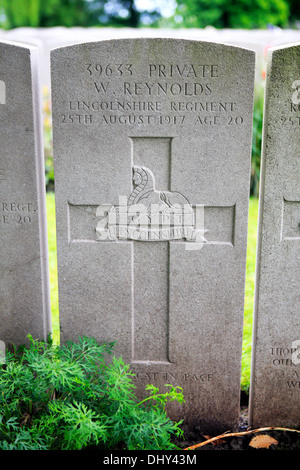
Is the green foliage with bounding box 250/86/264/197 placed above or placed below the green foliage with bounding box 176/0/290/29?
below

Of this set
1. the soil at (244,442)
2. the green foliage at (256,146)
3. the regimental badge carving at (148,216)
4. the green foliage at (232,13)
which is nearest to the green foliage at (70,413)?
the soil at (244,442)

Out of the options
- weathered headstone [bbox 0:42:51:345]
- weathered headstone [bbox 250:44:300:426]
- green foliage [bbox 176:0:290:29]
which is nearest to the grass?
weathered headstone [bbox 0:42:51:345]

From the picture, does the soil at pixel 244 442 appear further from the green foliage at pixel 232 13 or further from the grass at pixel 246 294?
the green foliage at pixel 232 13

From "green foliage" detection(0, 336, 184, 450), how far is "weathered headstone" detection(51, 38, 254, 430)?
43 cm

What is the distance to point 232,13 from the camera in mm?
16984

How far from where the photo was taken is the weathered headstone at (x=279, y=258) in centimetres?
247

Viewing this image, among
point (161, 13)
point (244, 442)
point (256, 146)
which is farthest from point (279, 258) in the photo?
point (161, 13)

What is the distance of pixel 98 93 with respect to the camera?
8.26ft

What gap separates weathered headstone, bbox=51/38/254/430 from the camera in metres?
2.48

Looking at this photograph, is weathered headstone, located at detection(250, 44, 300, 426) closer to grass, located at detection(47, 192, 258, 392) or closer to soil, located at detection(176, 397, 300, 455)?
soil, located at detection(176, 397, 300, 455)

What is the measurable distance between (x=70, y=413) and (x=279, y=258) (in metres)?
1.39

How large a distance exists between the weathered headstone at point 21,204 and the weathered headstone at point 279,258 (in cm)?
127

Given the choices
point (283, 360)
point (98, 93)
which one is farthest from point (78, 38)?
point (283, 360)

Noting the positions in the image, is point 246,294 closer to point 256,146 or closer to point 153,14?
point 256,146
